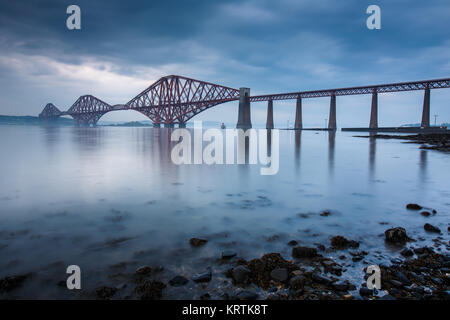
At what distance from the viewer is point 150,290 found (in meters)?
2.84

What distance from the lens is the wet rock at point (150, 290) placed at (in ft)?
9.09

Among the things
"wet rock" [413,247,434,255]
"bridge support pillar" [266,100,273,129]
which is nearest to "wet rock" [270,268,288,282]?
"wet rock" [413,247,434,255]

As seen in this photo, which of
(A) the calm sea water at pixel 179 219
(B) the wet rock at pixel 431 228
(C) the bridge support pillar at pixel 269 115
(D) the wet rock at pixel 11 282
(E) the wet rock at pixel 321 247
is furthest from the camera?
(C) the bridge support pillar at pixel 269 115

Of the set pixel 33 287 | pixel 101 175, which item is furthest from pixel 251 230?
pixel 101 175

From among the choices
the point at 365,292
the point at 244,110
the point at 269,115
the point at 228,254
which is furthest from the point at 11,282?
the point at 244,110

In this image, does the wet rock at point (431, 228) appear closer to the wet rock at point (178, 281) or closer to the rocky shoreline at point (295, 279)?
the rocky shoreline at point (295, 279)

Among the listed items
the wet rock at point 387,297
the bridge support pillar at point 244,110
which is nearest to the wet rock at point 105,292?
the wet rock at point 387,297

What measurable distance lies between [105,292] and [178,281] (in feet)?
2.58

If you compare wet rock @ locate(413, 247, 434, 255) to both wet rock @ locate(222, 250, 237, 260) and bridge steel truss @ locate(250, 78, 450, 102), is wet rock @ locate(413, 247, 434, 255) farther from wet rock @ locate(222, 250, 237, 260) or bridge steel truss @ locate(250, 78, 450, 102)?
bridge steel truss @ locate(250, 78, 450, 102)

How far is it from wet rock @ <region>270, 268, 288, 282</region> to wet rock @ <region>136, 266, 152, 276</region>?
154 cm

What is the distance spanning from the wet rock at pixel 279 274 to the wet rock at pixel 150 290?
4.30 feet

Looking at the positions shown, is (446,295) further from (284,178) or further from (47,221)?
(284,178)

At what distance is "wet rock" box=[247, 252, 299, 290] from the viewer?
10.2 ft

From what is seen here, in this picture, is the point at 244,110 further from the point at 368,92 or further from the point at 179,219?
the point at 179,219
